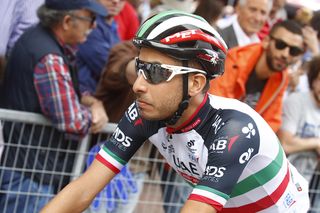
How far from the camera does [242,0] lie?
249 inches

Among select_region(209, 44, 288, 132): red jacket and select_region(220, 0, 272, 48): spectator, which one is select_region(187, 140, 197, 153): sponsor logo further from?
select_region(220, 0, 272, 48): spectator

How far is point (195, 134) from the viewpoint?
→ 130 inches

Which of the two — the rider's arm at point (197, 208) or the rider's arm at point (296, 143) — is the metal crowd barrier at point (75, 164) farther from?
the rider's arm at point (197, 208)

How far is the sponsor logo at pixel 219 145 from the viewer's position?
3094mm

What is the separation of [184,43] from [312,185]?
3.04 m

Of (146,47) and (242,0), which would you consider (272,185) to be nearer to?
(146,47)

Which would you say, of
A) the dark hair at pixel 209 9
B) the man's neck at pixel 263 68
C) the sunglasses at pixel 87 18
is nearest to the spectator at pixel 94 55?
the sunglasses at pixel 87 18

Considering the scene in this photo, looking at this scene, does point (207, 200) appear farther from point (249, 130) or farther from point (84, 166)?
point (84, 166)

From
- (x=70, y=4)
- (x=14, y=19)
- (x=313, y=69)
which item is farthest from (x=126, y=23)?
(x=313, y=69)

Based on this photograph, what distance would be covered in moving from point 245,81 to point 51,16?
1.64 metres

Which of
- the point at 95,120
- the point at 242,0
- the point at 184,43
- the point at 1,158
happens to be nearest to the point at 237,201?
the point at 184,43

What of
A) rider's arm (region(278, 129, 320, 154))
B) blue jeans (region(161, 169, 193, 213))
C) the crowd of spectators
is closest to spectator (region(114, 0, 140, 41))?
the crowd of spectators

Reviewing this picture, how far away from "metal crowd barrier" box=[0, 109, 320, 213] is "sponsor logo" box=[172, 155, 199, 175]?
1.42 m

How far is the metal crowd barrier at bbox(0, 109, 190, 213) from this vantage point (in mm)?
4621
